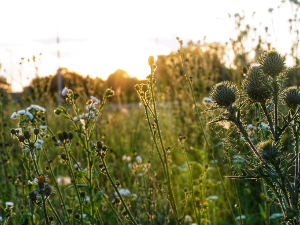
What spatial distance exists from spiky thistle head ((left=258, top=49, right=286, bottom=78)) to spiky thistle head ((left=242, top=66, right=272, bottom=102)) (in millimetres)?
40

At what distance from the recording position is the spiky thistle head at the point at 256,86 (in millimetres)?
1471

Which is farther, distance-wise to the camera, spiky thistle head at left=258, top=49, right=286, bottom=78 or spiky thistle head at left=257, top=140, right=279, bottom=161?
spiky thistle head at left=258, top=49, right=286, bottom=78

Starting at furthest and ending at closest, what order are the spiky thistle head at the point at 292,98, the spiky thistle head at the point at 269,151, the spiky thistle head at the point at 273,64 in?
the spiky thistle head at the point at 273,64
the spiky thistle head at the point at 292,98
the spiky thistle head at the point at 269,151

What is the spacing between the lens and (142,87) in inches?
65.5

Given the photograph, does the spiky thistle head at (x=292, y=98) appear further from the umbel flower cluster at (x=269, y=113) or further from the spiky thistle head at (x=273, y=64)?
the spiky thistle head at (x=273, y=64)

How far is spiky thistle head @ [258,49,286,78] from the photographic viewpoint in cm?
153

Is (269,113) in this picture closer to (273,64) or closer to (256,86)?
(256,86)

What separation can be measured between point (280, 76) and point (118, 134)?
15.2 feet

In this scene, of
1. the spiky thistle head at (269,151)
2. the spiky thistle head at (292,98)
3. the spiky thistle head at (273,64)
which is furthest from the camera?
the spiky thistle head at (273,64)

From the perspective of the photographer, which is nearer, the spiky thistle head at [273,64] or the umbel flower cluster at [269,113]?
the umbel flower cluster at [269,113]

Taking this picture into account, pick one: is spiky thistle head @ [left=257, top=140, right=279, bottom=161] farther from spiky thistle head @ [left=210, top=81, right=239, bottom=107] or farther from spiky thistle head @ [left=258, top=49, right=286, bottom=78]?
spiky thistle head @ [left=258, top=49, right=286, bottom=78]


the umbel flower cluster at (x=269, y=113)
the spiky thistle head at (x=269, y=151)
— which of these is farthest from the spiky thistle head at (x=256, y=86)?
the spiky thistle head at (x=269, y=151)

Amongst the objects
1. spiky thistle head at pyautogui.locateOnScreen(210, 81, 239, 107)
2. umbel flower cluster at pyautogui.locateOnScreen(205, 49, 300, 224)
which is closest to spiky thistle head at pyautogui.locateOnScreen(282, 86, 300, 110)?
umbel flower cluster at pyautogui.locateOnScreen(205, 49, 300, 224)

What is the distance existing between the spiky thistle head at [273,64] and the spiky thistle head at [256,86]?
0.13ft
